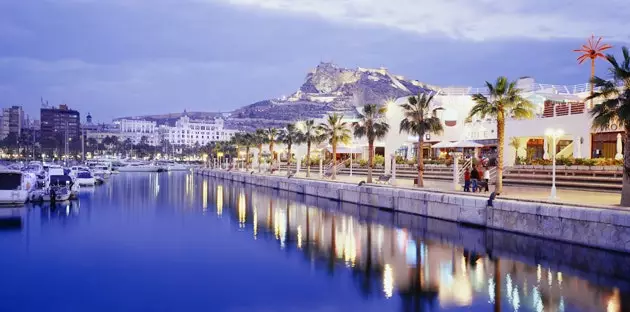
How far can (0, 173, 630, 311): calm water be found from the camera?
15242mm

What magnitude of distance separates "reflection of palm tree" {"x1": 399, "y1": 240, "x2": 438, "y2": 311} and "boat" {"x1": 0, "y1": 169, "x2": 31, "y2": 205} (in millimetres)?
29952

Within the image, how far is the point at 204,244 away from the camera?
84.0ft

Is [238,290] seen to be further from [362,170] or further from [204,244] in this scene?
[362,170]

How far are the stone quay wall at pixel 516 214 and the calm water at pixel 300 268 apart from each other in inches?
18.2

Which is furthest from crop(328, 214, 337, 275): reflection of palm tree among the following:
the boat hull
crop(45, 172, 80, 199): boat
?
crop(45, 172, 80, 199): boat

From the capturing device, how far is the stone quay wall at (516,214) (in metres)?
19.4

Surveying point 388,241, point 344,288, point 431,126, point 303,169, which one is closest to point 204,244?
point 388,241

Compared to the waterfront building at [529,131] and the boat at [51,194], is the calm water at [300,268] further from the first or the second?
the boat at [51,194]

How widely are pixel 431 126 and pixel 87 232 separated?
21.1 meters

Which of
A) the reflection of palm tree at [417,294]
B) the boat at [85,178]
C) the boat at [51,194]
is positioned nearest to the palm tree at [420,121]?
the reflection of palm tree at [417,294]

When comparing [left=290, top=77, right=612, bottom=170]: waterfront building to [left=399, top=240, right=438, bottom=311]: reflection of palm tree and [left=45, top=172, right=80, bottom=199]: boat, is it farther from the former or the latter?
[left=45, top=172, right=80, bottom=199]: boat

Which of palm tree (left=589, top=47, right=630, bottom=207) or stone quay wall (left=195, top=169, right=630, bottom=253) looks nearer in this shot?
stone quay wall (left=195, top=169, right=630, bottom=253)

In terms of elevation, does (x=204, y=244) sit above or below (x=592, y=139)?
below

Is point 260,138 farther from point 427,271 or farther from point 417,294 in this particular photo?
point 417,294
